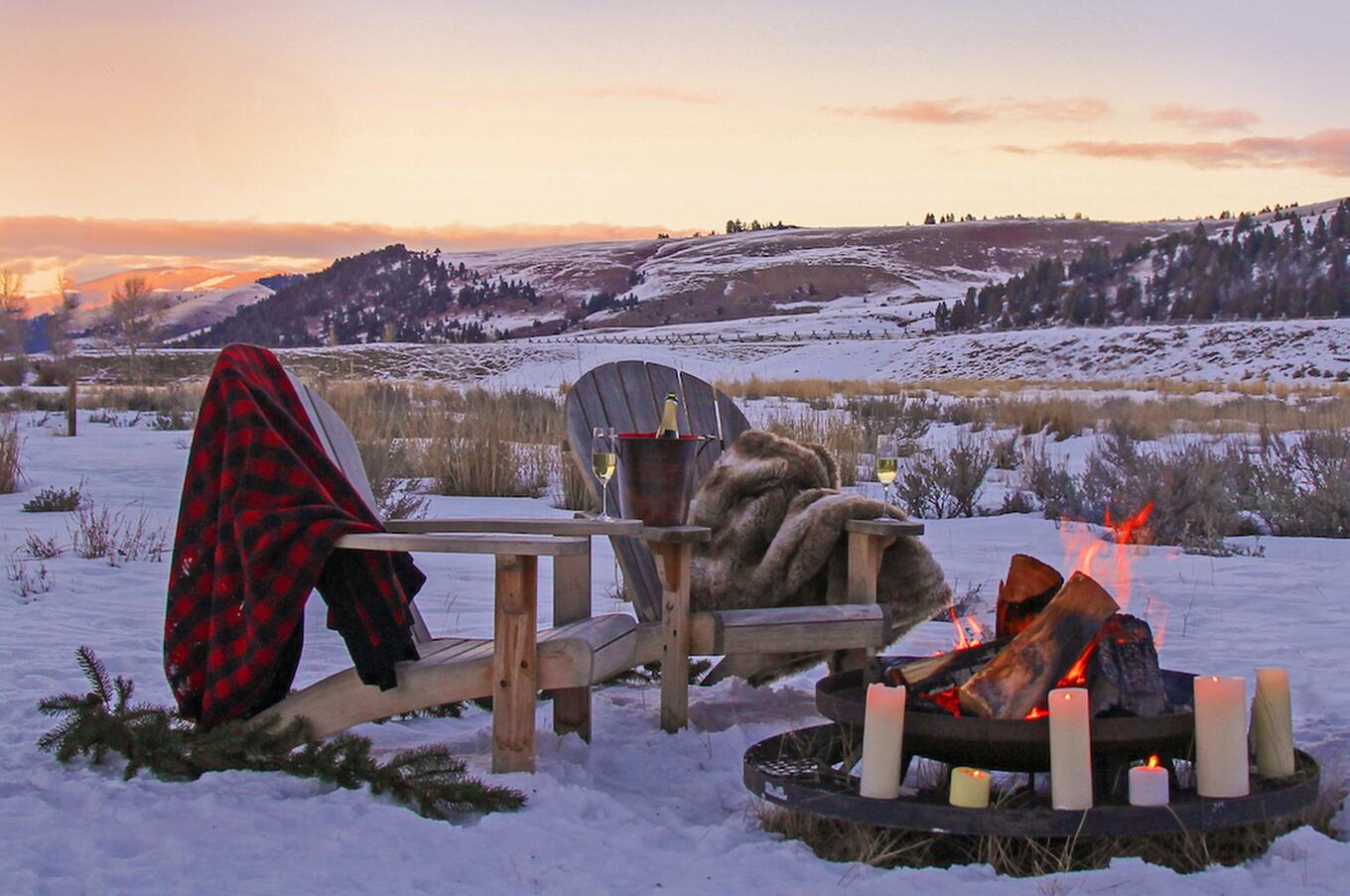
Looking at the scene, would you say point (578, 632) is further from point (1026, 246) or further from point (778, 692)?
point (1026, 246)

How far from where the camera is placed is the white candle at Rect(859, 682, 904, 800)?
2.79 m

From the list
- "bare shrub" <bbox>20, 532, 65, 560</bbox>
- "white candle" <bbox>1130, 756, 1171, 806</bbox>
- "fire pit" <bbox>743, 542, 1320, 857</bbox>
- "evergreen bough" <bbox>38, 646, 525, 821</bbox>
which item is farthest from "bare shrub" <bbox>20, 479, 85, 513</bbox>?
"white candle" <bbox>1130, 756, 1171, 806</bbox>

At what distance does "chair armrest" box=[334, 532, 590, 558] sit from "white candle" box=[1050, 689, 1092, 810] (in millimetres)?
1140

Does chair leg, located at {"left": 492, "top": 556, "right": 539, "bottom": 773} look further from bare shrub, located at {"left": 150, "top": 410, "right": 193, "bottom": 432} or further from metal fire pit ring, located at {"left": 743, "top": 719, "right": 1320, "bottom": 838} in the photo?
bare shrub, located at {"left": 150, "top": 410, "right": 193, "bottom": 432}

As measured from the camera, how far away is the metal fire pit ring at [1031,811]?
267 centimetres

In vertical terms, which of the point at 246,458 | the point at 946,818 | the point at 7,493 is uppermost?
the point at 246,458

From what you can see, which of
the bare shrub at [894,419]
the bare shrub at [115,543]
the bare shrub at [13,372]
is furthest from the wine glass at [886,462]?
the bare shrub at [13,372]

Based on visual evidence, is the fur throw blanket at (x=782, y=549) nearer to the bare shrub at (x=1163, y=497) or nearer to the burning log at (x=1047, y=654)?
the burning log at (x=1047, y=654)

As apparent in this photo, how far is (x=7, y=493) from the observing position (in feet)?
30.6

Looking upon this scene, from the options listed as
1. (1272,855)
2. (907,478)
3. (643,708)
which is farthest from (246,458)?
(907,478)

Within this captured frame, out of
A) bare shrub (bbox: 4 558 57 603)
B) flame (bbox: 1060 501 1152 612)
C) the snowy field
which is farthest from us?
flame (bbox: 1060 501 1152 612)

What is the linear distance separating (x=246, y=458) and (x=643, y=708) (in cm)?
160

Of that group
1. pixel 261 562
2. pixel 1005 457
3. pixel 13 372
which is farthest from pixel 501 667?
pixel 13 372

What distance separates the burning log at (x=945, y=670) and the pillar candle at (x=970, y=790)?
277mm
